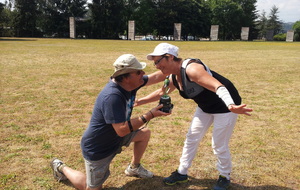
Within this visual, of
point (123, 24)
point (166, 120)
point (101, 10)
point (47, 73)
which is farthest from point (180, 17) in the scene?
point (166, 120)

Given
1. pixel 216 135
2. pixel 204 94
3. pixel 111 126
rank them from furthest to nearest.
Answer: pixel 216 135, pixel 204 94, pixel 111 126

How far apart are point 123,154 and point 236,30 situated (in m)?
79.9

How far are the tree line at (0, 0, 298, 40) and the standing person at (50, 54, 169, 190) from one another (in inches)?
2398

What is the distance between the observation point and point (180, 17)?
229 ft

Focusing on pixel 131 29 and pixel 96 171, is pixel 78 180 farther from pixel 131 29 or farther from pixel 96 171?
pixel 131 29

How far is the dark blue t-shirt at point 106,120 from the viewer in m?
2.78

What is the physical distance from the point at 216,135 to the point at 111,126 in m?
1.29

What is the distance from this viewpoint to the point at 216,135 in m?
3.29

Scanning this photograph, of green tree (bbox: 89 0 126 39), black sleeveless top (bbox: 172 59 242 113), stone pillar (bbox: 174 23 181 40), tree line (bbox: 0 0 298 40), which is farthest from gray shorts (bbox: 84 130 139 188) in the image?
green tree (bbox: 89 0 126 39)

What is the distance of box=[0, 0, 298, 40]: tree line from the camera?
6222cm

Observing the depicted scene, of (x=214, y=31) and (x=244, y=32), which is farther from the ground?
(x=244, y=32)

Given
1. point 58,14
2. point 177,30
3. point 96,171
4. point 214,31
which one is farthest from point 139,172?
point 58,14

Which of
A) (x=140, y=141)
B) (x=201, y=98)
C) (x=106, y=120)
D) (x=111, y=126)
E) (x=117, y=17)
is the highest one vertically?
(x=117, y=17)

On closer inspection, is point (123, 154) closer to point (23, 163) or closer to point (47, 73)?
point (23, 163)
